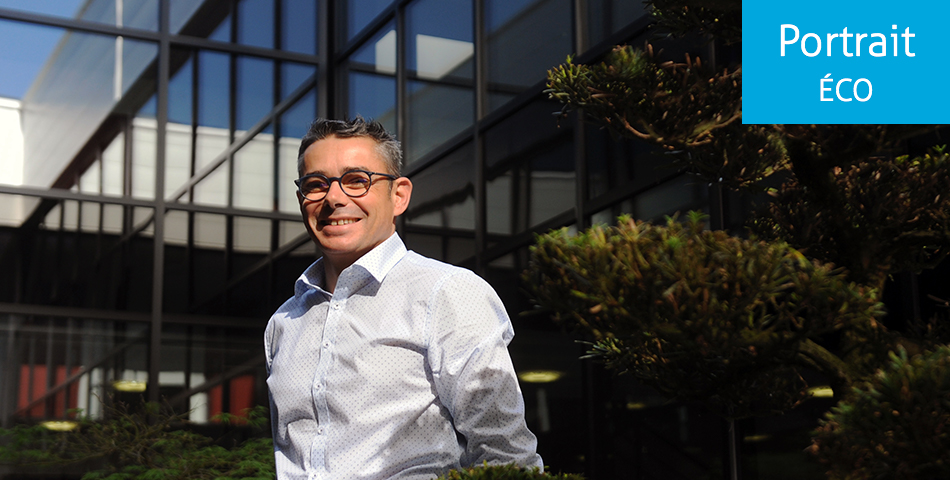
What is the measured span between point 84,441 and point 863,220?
221 inches

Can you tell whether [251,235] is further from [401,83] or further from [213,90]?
[401,83]

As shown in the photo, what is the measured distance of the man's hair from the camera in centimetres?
191

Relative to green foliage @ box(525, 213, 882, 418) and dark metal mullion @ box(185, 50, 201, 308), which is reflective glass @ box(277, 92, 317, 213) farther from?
green foliage @ box(525, 213, 882, 418)

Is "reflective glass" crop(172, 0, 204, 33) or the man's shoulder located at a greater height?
"reflective glass" crop(172, 0, 204, 33)

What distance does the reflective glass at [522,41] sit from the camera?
6.22 metres

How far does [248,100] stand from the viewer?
9500 mm

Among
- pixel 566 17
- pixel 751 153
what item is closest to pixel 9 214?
pixel 566 17

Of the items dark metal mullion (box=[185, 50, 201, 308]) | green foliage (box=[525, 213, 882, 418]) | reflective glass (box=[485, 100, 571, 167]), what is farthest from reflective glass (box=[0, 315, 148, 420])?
green foliage (box=[525, 213, 882, 418])

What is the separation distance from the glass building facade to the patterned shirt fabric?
4.22m

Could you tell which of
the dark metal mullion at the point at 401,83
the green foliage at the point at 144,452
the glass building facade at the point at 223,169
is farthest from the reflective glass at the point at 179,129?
the green foliage at the point at 144,452

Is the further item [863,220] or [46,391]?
[46,391]

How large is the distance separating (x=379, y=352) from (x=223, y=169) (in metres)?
7.81

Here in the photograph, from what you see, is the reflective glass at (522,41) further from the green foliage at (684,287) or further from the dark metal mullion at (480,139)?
the green foliage at (684,287)

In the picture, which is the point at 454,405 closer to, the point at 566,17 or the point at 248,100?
the point at 566,17
